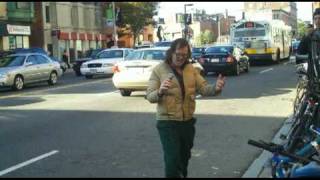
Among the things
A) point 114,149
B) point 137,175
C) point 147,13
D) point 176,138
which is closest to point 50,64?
point 114,149

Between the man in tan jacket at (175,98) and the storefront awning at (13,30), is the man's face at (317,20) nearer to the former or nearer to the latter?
the man in tan jacket at (175,98)

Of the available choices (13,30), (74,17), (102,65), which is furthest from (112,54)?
(74,17)

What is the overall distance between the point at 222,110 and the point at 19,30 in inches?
1551

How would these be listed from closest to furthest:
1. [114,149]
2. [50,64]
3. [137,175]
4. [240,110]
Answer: [137,175] < [114,149] < [240,110] < [50,64]

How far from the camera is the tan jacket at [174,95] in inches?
237

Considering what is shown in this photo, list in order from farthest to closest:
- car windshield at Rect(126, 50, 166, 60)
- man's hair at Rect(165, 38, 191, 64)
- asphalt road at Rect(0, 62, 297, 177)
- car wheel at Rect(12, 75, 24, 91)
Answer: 1. car wheel at Rect(12, 75, 24, 91)
2. car windshield at Rect(126, 50, 166, 60)
3. asphalt road at Rect(0, 62, 297, 177)
4. man's hair at Rect(165, 38, 191, 64)

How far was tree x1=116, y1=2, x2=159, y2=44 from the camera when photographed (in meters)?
66.9

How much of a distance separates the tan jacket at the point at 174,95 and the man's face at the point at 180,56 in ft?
0.27

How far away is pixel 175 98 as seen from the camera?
6.05m

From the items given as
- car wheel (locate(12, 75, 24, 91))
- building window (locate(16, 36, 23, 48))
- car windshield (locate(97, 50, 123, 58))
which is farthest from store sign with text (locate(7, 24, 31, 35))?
car wheel (locate(12, 75, 24, 91))

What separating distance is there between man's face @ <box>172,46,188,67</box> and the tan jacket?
82mm

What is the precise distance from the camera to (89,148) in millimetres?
9797

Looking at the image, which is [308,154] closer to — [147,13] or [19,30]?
[19,30]

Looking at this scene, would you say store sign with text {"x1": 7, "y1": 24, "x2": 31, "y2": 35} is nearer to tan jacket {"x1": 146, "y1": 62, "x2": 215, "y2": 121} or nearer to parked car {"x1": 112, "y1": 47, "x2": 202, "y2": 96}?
parked car {"x1": 112, "y1": 47, "x2": 202, "y2": 96}
